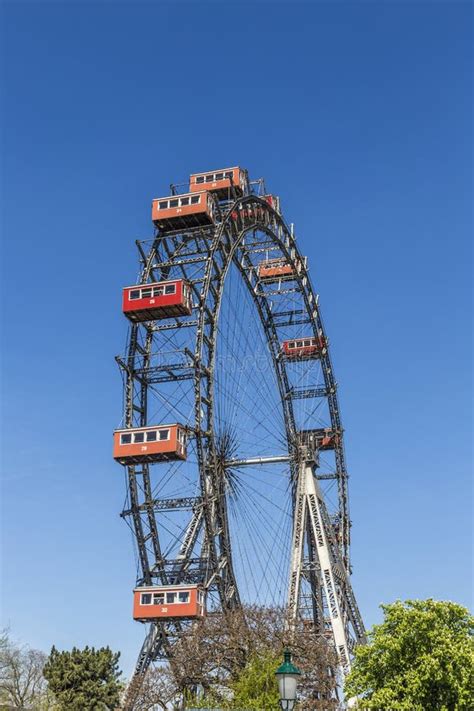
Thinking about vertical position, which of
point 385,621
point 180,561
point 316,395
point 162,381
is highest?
point 316,395

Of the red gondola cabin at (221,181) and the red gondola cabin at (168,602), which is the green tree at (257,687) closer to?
the red gondola cabin at (168,602)

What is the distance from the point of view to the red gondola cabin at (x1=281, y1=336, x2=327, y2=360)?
64.2m

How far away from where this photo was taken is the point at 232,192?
53.2m

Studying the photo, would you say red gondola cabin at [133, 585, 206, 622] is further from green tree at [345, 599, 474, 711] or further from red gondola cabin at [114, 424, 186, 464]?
green tree at [345, 599, 474, 711]

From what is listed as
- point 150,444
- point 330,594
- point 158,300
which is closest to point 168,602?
point 150,444

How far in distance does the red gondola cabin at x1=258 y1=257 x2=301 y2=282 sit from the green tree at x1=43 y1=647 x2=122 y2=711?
2663 cm

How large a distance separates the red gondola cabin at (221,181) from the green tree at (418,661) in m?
27.0

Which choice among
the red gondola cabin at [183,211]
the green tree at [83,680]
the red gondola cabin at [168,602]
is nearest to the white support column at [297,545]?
the red gondola cabin at [168,602]

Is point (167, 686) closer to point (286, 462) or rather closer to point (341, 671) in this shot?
point (341, 671)

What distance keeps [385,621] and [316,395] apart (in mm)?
29585

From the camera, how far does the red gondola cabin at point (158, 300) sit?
45.5 m

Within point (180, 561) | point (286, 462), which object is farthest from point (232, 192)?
point (180, 561)

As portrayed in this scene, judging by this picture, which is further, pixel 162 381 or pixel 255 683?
pixel 162 381

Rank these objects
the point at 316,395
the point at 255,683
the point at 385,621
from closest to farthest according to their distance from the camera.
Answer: the point at 385,621 → the point at 255,683 → the point at 316,395
